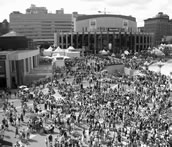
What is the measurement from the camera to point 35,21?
149 m

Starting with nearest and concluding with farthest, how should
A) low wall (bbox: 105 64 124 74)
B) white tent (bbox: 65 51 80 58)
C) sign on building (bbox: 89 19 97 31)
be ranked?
low wall (bbox: 105 64 124 74)
white tent (bbox: 65 51 80 58)
sign on building (bbox: 89 19 97 31)

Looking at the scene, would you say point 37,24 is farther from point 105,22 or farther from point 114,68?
point 114,68

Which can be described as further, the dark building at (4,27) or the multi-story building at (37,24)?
the multi-story building at (37,24)

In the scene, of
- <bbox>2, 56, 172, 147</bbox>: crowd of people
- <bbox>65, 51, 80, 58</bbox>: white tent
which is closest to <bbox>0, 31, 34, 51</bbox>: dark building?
<bbox>65, 51, 80, 58</bbox>: white tent

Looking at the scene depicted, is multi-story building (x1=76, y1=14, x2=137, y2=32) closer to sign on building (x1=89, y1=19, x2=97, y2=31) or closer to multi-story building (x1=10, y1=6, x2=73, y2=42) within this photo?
sign on building (x1=89, y1=19, x2=97, y2=31)

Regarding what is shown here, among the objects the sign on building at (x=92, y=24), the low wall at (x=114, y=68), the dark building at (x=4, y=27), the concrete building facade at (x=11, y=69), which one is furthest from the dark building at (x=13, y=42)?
the dark building at (x=4, y=27)

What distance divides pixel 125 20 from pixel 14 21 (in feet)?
225

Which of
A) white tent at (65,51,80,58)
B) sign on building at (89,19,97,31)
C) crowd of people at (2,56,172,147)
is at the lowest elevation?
crowd of people at (2,56,172,147)

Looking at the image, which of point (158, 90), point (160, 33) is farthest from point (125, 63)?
point (160, 33)

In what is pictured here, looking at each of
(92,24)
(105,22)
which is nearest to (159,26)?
(105,22)

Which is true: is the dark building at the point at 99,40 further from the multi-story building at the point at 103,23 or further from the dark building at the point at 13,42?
the dark building at the point at 13,42

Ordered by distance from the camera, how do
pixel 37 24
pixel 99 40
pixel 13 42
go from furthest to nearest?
pixel 37 24 < pixel 99 40 < pixel 13 42

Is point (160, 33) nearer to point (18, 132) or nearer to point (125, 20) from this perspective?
point (125, 20)

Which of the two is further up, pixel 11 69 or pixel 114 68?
pixel 11 69
